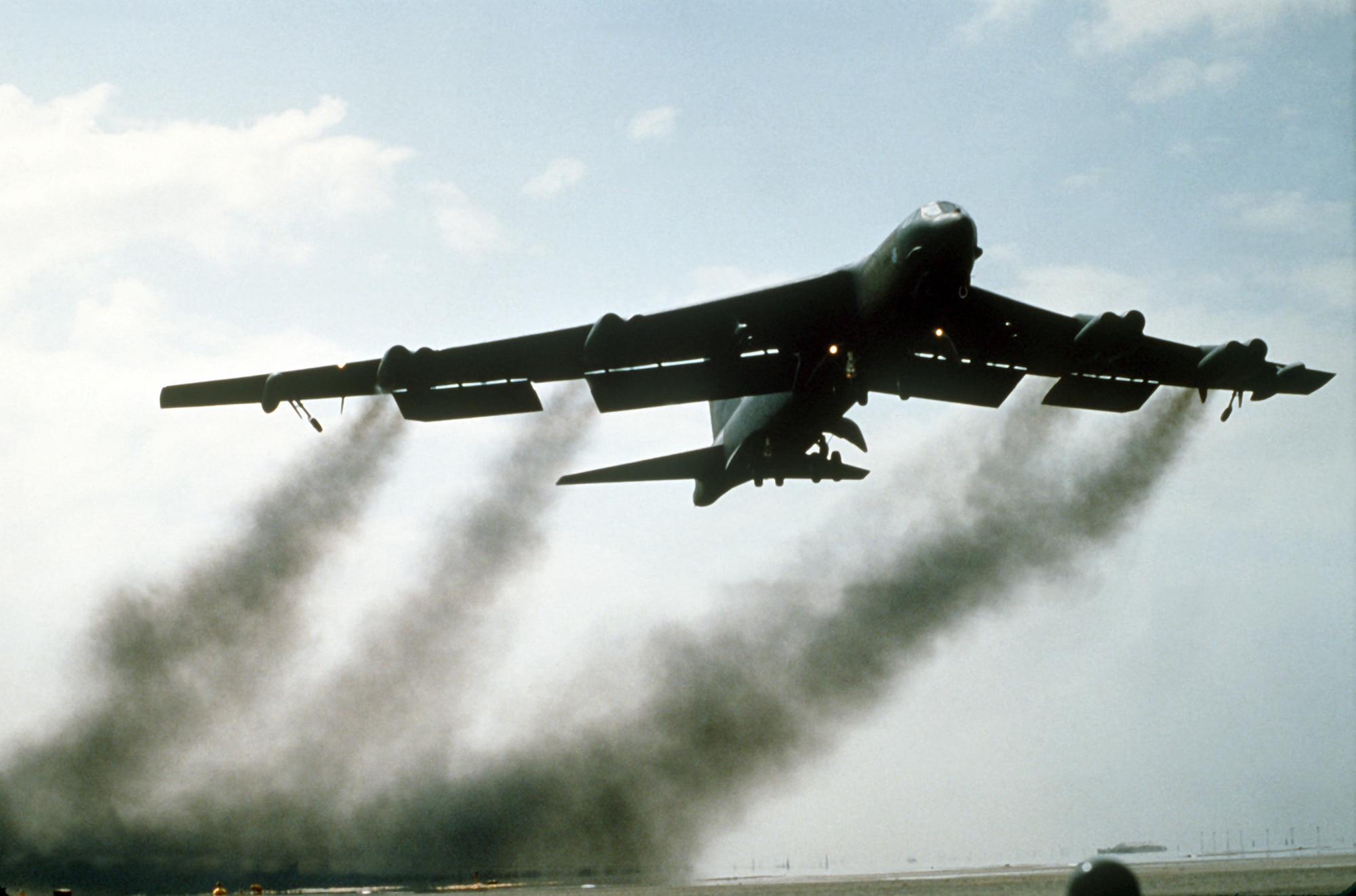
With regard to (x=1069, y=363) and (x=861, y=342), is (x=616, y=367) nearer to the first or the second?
(x=861, y=342)

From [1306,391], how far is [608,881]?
29.2 m

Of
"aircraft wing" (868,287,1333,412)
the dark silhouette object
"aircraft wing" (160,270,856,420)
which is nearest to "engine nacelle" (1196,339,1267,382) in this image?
"aircraft wing" (868,287,1333,412)

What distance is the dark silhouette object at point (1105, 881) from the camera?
22.3ft

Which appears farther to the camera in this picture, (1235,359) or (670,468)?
(670,468)

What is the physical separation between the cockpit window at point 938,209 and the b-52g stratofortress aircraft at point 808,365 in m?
0.92

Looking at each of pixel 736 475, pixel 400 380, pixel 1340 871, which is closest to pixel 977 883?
pixel 1340 871

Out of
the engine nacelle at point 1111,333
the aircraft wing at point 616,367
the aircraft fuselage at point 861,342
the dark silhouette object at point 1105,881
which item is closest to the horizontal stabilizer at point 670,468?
the aircraft fuselage at point 861,342

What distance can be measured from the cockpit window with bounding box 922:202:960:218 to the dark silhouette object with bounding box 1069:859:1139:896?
13600mm

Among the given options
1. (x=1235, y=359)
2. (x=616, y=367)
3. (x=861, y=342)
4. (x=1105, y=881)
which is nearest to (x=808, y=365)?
(x=861, y=342)

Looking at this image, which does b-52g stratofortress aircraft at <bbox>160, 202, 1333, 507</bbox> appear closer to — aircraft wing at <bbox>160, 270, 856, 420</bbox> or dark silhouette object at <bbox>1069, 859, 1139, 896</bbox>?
aircraft wing at <bbox>160, 270, 856, 420</bbox>

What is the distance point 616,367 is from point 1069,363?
1150 centimetres

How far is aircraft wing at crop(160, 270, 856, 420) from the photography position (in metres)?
22.4

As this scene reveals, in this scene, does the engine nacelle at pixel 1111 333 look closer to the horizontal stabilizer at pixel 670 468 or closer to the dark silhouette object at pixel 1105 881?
the horizontal stabilizer at pixel 670 468

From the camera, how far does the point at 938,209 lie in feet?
61.1
